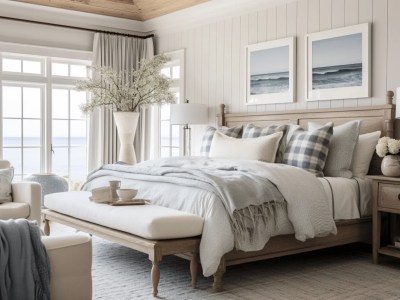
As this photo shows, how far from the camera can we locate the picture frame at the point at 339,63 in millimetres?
5207

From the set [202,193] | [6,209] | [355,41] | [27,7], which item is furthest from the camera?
[27,7]

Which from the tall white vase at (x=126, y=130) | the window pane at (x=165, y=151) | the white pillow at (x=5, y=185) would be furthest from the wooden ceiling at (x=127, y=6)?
the white pillow at (x=5, y=185)

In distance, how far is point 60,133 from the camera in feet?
24.4

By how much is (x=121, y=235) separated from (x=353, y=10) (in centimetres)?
320

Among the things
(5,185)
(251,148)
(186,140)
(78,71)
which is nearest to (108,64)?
(78,71)

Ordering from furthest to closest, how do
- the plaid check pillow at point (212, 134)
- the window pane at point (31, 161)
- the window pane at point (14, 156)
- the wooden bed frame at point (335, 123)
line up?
the window pane at point (31, 161), the window pane at point (14, 156), the plaid check pillow at point (212, 134), the wooden bed frame at point (335, 123)

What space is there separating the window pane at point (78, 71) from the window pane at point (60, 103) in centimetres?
28

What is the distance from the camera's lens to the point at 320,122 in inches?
219

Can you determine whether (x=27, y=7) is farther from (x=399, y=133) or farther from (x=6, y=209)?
(x=399, y=133)

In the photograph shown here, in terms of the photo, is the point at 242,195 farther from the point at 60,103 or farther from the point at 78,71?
the point at 78,71

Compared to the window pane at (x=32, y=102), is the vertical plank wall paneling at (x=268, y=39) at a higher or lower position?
higher

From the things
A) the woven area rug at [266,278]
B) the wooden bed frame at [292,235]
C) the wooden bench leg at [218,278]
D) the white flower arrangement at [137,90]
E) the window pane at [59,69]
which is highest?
the window pane at [59,69]

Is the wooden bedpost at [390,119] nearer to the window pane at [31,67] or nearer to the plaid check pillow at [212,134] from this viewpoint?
the plaid check pillow at [212,134]

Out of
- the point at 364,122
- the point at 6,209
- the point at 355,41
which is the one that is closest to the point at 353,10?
the point at 355,41
